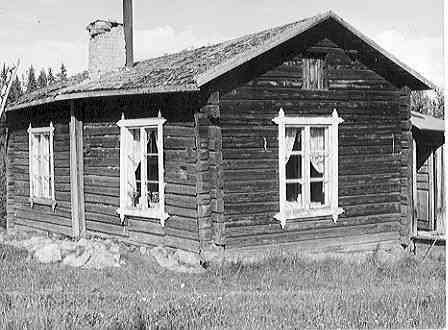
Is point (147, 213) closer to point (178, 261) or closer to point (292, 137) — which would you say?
point (178, 261)

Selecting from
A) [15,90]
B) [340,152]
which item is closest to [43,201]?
[15,90]

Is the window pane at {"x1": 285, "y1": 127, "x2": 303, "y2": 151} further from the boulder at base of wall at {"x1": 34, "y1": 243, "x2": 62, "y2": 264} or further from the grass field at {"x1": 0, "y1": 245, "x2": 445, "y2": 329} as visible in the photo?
the boulder at base of wall at {"x1": 34, "y1": 243, "x2": 62, "y2": 264}

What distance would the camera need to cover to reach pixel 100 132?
1368 centimetres

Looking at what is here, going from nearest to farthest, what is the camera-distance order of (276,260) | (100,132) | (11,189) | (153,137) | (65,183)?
(276,260) < (153,137) < (100,132) < (65,183) < (11,189)

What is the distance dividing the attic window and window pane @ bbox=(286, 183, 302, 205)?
172 centimetres

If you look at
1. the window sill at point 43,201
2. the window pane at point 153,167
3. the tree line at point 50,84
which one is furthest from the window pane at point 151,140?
the tree line at point 50,84

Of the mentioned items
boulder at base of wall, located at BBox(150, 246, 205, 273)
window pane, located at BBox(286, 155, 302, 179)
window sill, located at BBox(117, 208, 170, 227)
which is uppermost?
window pane, located at BBox(286, 155, 302, 179)

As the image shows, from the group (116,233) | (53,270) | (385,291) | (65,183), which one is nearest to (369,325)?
(385,291)

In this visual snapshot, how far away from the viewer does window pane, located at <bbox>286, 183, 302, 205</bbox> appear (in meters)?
12.6

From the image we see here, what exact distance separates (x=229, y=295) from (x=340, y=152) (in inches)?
183

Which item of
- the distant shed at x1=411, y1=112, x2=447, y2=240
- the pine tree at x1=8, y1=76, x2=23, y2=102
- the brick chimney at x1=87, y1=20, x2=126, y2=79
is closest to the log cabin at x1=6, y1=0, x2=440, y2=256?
the distant shed at x1=411, y1=112, x2=447, y2=240

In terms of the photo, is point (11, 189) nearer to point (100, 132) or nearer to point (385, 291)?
point (100, 132)

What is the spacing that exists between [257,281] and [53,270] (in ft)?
9.71

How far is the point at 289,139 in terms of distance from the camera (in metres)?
12.2
